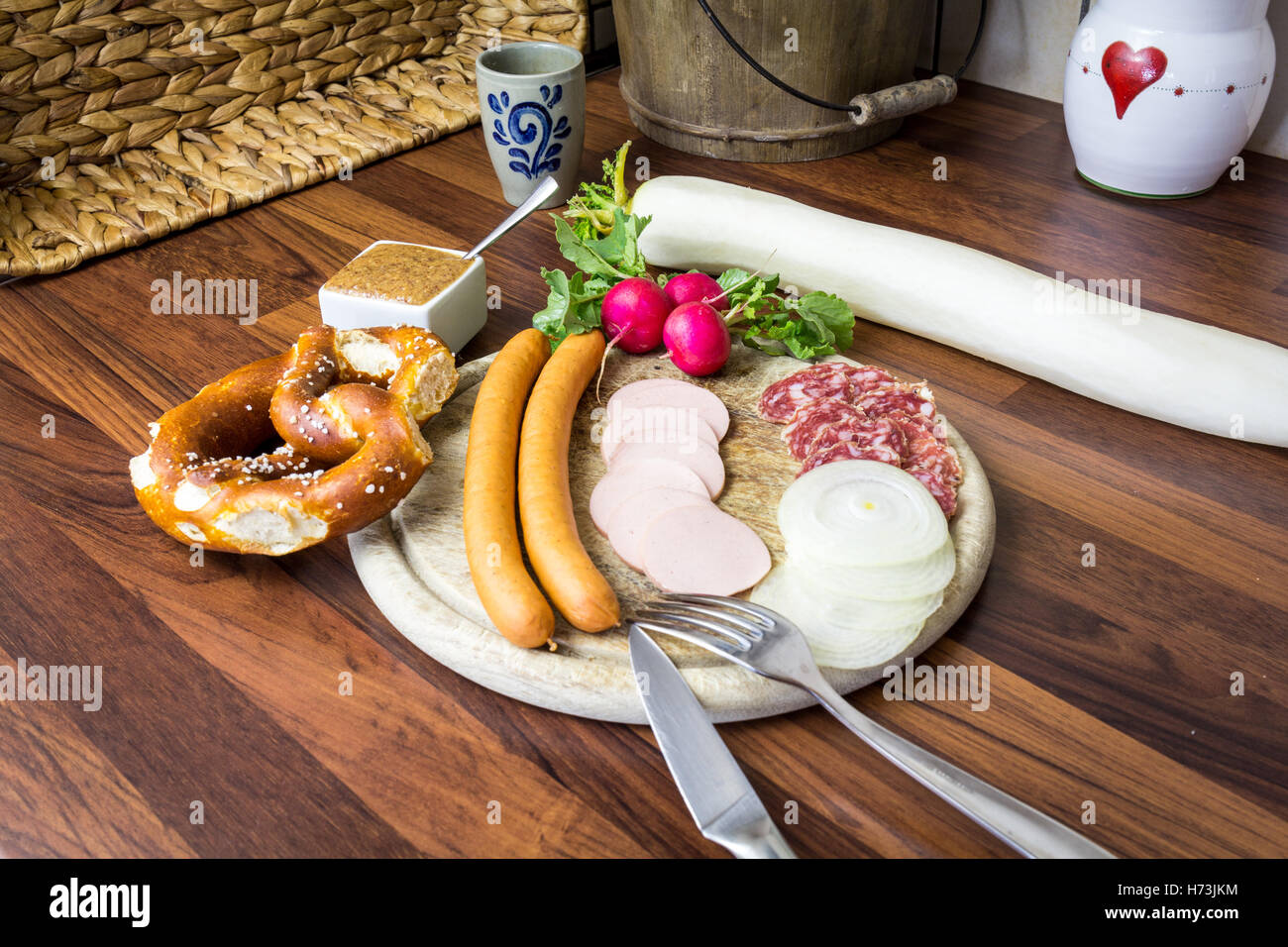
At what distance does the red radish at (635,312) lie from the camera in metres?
1.41

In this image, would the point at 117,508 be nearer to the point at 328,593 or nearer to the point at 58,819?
the point at 328,593

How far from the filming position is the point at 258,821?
915 millimetres

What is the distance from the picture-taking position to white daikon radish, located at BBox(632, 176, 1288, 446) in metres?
1.30

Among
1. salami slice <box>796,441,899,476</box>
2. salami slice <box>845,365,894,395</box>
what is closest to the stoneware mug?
salami slice <box>845,365,894,395</box>

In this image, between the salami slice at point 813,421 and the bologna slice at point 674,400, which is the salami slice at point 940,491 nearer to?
the salami slice at point 813,421

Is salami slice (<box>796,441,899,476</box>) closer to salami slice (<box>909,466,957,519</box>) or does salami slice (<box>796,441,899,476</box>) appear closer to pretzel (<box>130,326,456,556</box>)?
salami slice (<box>909,466,957,519</box>)

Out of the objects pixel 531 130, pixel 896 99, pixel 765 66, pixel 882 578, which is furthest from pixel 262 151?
pixel 882 578

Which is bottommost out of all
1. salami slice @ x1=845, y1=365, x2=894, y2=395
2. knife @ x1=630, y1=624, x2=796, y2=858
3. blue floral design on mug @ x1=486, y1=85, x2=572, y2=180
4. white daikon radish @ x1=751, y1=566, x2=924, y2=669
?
knife @ x1=630, y1=624, x2=796, y2=858

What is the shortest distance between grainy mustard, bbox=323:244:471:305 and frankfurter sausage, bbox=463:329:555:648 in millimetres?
181

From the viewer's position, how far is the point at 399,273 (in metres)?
1.47

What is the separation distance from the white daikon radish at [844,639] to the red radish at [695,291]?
54 centimetres

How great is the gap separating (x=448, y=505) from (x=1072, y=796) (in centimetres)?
71

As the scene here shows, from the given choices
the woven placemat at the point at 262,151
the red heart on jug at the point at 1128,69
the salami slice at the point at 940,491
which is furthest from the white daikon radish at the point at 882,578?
the woven placemat at the point at 262,151

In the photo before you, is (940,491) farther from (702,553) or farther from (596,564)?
(596,564)
